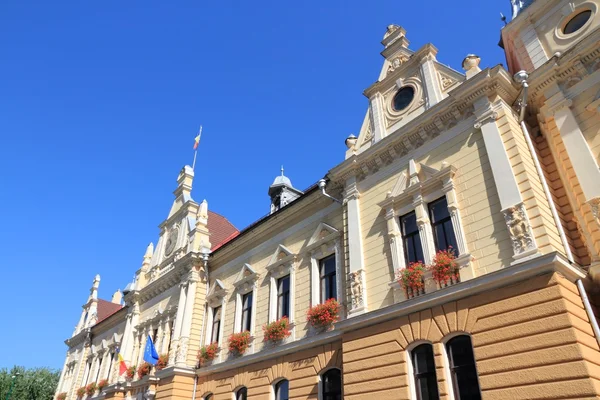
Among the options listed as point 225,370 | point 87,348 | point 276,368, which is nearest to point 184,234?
point 225,370

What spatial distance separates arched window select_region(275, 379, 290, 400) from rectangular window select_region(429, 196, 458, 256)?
8.03 meters

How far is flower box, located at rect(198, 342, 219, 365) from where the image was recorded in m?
21.0

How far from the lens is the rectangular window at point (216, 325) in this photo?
2206cm

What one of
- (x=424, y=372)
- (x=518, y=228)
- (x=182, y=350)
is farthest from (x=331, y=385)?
(x=182, y=350)

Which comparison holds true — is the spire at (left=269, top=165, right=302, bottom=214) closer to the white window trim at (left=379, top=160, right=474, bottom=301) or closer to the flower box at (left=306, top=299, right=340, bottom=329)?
the flower box at (left=306, top=299, right=340, bottom=329)

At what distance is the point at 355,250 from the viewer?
621 inches

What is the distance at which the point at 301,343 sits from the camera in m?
16.5

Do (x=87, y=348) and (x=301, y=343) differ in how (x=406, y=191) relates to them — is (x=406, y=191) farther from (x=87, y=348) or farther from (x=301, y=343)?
(x=87, y=348)

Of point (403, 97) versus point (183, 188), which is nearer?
point (403, 97)

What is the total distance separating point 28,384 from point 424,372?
53.2 meters

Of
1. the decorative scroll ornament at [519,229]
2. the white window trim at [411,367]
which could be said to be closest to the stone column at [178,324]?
the white window trim at [411,367]

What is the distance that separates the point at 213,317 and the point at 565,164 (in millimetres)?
17249

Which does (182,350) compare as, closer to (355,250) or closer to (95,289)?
(355,250)

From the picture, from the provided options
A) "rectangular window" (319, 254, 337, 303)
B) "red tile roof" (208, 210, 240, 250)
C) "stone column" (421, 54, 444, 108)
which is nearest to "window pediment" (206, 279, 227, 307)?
"red tile roof" (208, 210, 240, 250)
